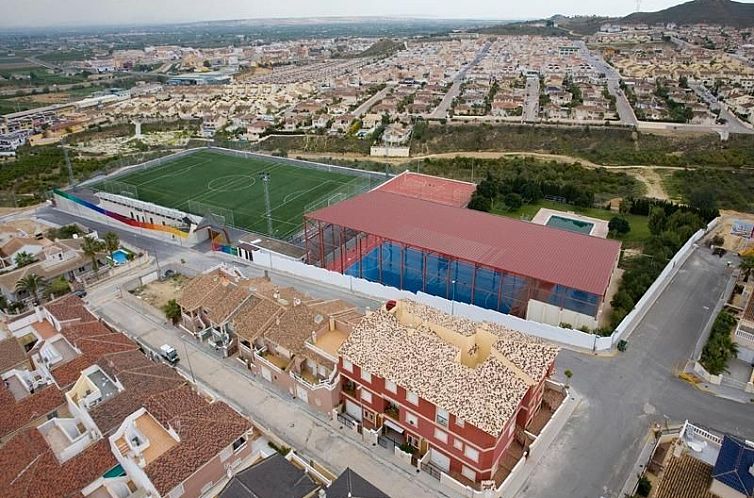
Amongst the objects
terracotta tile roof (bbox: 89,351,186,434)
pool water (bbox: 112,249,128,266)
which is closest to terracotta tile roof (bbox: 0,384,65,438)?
terracotta tile roof (bbox: 89,351,186,434)

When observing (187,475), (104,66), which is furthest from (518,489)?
(104,66)

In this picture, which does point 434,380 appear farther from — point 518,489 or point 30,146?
point 30,146

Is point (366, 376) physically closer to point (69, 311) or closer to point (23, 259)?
point (69, 311)

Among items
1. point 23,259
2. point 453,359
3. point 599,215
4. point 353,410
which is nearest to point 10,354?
point 23,259

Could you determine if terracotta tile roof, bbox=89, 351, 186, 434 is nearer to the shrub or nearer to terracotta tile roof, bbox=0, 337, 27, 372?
terracotta tile roof, bbox=0, 337, 27, 372

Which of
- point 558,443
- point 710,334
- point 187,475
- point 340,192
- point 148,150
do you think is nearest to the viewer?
point 187,475

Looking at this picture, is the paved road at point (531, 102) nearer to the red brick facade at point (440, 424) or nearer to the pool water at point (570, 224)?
the pool water at point (570, 224)
